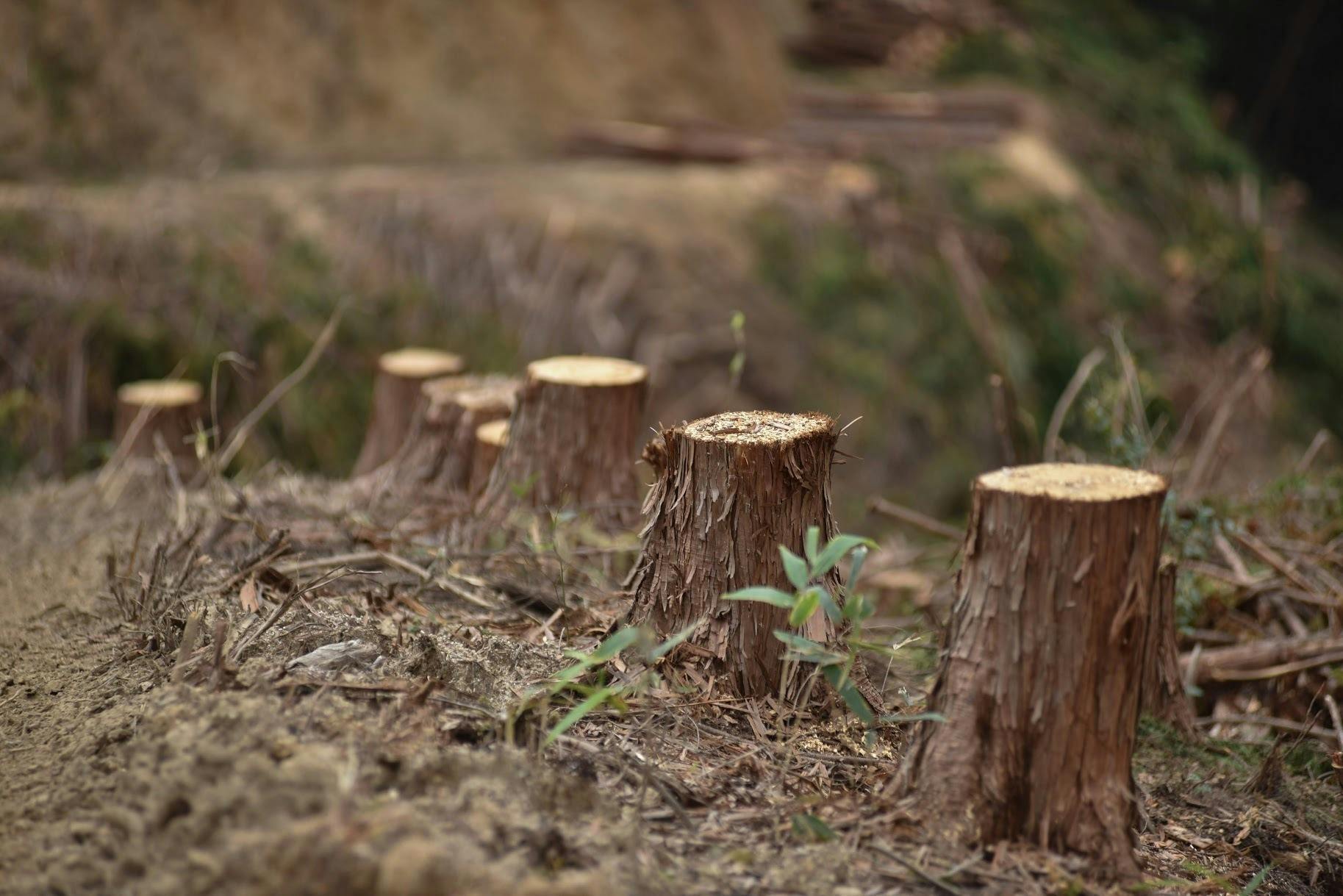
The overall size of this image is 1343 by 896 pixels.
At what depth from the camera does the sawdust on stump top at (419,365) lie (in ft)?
14.7

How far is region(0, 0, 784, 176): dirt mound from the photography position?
7.71m

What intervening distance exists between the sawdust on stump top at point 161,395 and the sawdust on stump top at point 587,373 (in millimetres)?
1866

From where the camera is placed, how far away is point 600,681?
7.38 ft

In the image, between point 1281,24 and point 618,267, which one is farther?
point 1281,24

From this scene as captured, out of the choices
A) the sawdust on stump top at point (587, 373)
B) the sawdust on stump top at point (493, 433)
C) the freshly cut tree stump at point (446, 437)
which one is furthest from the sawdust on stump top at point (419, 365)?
the sawdust on stump top at point (587, 373)

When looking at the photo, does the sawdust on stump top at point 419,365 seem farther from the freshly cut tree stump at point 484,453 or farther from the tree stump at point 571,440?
the tree stump at point 571,440

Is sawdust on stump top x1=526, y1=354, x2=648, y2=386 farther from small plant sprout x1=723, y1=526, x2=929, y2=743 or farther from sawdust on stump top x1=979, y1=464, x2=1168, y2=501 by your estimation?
sawdust on stump top x1=979, y1=464, x2=1168, y2=501

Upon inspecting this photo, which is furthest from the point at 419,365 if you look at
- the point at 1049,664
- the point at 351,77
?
the point at 351,77

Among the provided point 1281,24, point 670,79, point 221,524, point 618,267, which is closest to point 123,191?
point 618,267

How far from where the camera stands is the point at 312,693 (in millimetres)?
2182

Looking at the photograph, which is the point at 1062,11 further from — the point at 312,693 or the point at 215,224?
the point at 312,693

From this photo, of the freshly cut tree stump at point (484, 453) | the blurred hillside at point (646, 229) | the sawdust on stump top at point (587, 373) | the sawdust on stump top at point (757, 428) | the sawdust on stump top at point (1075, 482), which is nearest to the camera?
the sawdust on stump top at point (1075, 482)

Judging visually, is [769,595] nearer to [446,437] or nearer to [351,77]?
[446,437]

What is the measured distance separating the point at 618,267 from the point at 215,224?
2.31 m
